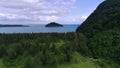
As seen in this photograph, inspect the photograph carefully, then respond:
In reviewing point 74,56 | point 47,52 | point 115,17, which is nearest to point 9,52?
point 47,52

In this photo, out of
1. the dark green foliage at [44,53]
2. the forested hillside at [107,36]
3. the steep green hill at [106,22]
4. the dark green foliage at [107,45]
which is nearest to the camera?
the dark green foliage at [44,53]

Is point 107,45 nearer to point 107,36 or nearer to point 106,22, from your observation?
point 107,36

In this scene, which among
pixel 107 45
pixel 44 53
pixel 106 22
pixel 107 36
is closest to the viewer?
pixel 44 53

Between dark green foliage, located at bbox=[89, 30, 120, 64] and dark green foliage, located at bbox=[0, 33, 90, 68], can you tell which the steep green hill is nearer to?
dark green foliage, located at bbox=[89, 30, 120, 64]

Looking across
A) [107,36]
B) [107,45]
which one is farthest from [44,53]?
[107,36]

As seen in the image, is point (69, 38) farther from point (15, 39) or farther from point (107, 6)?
point (107, 6)

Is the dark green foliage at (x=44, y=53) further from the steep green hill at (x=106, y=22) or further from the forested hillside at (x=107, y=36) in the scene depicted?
the steep green hill at (x=106, y=22)

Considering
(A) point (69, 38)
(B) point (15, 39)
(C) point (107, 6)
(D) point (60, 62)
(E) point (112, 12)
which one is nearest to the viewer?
(D) point (60, 62)

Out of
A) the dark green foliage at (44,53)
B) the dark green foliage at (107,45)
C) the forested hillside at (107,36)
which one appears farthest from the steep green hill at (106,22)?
the dark green foliage at (44,53)
